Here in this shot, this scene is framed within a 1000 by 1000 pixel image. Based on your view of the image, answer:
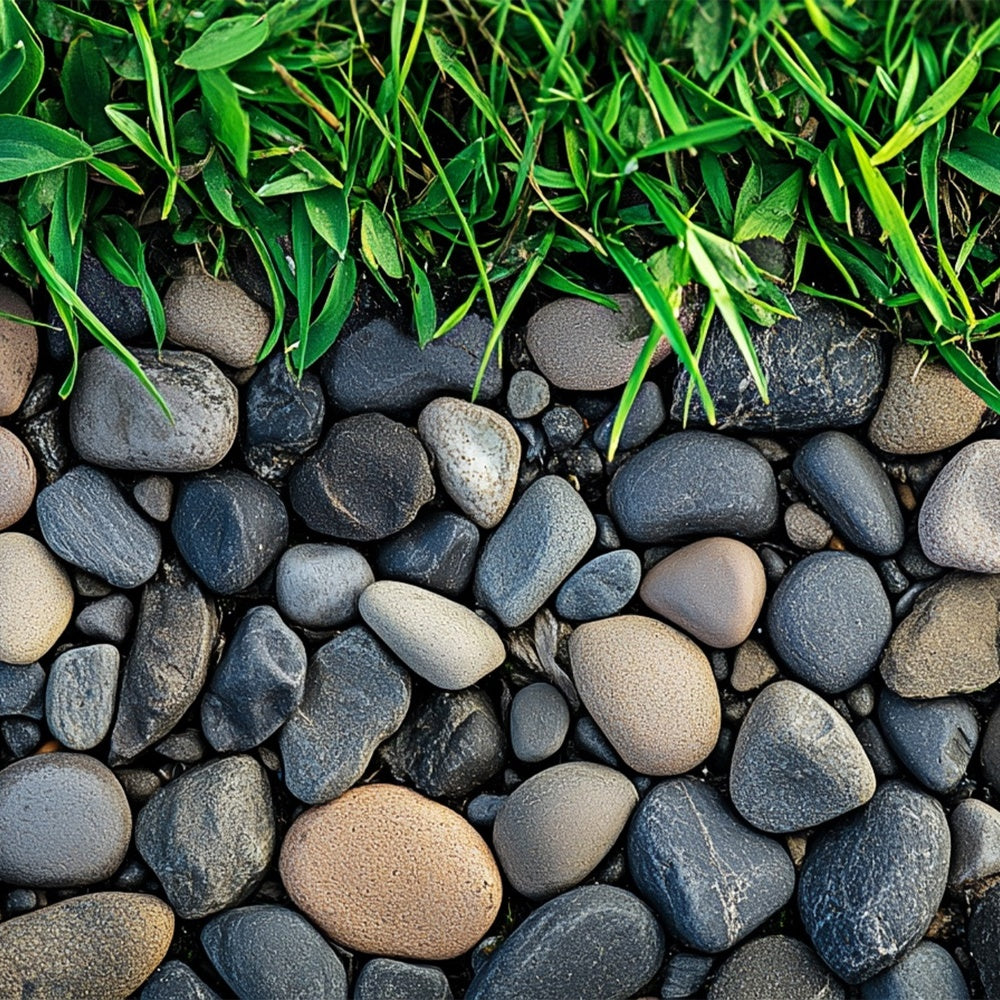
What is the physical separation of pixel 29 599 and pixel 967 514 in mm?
1377

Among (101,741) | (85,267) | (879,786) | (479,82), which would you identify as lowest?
(101,741)

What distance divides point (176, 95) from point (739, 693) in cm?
118

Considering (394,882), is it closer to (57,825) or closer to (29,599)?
(57,825)

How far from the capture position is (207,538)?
1465 millimetres

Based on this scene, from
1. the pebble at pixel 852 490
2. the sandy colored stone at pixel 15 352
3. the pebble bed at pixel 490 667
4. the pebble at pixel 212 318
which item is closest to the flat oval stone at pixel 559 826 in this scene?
the pebble bed at pixel 490 667

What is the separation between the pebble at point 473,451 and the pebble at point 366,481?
0.03 m

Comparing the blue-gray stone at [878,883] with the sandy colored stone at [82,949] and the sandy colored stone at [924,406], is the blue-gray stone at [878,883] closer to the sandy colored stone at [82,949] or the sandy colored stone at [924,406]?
the sandy colored stone at [924,406]

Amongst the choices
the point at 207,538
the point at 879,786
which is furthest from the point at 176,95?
the point at 879,786

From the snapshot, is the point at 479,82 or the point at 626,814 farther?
the point at 626,814

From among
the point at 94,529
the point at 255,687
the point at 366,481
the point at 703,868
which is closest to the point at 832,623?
the point at 703,868

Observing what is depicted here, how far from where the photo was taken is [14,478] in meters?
1.45

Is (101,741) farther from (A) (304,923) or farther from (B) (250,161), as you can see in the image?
(B) (250,161)

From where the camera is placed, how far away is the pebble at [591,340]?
1.47m

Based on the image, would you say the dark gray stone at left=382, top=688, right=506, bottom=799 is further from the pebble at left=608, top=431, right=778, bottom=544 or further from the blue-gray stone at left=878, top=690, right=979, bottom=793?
the blue-gray stone at left=878, top=690, right=979, bottom=793
